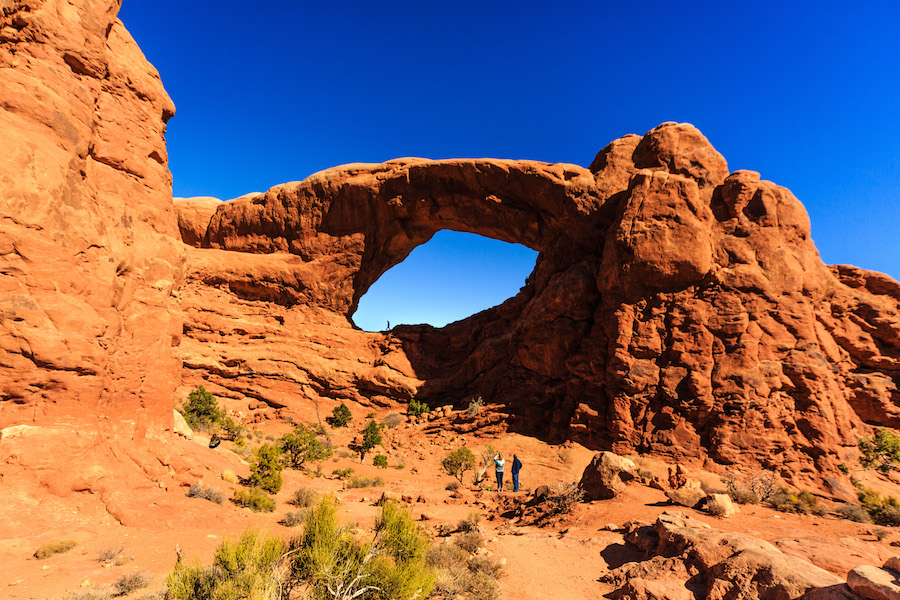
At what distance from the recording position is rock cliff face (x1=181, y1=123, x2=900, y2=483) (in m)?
16.0

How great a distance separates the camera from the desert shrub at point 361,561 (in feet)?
15.1

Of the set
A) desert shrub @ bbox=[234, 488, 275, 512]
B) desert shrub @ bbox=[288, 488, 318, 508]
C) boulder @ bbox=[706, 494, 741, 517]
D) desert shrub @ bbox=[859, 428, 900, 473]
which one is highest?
desert shrub @ bbox=[859, 428, 900, 473]

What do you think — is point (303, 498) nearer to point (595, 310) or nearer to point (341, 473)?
point (341, 473)

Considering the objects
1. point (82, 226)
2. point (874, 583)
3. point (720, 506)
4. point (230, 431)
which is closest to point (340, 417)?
point (230, 431)

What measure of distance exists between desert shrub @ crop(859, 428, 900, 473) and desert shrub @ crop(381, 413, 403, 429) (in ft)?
63.1

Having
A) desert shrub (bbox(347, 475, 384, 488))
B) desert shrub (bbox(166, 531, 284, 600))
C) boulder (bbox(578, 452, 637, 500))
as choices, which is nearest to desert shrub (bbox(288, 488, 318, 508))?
desert shrub (bbox(347, 475, 384, 488))

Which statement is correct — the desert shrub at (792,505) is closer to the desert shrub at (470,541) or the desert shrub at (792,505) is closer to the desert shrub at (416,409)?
the desert shrub at (470,541)

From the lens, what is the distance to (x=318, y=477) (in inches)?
549

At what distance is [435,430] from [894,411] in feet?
61.9

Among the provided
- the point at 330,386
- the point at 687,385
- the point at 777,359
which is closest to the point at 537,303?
the point at 687,385

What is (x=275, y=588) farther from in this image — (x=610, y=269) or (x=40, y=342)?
(x=610, y=269)

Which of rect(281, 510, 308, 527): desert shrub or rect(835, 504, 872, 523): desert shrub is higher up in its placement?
rect(835, 504, 872, 523): desert shrub

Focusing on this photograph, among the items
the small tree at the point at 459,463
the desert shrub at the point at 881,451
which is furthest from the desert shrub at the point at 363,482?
the desert shrub at the point at 881,451

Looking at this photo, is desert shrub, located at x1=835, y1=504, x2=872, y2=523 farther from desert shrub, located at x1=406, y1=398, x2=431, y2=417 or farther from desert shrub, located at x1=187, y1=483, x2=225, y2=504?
desert shrub, located at x1=406, y1=398, x2=431, y2=417
